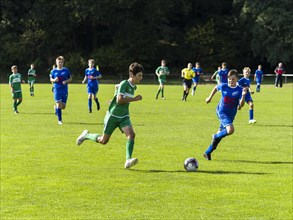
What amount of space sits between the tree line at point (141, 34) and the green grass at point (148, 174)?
43.9 metres

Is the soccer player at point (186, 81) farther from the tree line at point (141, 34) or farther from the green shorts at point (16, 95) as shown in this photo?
the tree line at point (141, 34)

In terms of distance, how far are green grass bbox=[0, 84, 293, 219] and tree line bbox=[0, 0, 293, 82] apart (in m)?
43.9

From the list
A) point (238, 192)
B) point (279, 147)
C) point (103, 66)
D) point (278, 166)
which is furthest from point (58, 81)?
point (103, 66)

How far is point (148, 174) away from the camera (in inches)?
485

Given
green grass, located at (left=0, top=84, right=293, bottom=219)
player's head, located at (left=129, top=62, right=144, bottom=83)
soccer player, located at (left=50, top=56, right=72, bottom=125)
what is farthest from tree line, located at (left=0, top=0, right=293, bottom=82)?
player's head, located at (left=129, top=62, right=144, bottom=83)

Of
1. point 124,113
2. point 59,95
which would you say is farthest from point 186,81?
point 124,113

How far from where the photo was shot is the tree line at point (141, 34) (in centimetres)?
6366

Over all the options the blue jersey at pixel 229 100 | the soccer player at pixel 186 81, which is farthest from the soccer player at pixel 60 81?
the soccer player at pixel 186 81

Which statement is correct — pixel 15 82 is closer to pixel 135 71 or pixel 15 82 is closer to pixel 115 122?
pixel 115 122

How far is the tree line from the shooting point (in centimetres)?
6366

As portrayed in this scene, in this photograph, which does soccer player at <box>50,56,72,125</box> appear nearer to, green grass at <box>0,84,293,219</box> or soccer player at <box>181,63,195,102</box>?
green grass at <box>0,84,293,219</box>

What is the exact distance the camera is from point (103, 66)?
216 feet

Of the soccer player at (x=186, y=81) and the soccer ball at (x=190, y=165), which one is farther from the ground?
the soccer ball at (x=190, y=165)

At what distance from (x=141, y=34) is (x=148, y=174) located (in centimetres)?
5418
